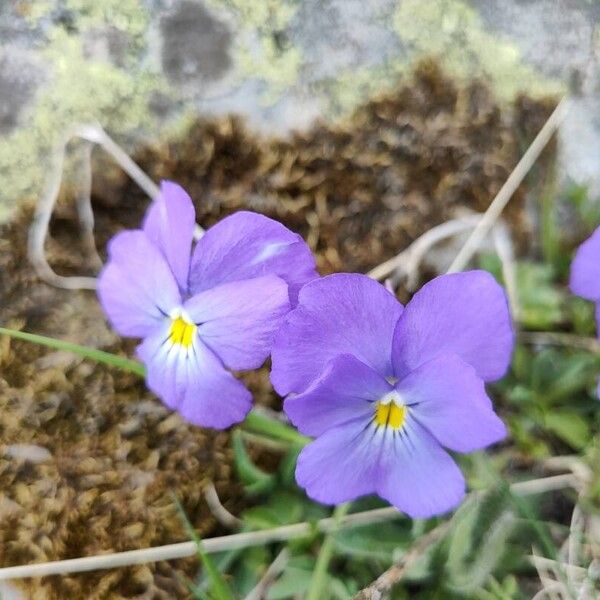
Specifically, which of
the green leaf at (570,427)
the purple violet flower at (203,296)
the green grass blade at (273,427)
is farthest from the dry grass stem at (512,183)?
the purple violet flower at (203,296)

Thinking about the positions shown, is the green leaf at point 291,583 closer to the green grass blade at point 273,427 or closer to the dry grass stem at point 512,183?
the green grass blade at point 273,427

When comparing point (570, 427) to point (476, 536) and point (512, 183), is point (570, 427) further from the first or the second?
point (512, 183)

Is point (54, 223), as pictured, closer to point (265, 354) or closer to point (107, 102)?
point (107, 102)

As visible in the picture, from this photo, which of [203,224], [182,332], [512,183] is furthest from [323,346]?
[512,183]

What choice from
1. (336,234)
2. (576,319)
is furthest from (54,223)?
(576,319)

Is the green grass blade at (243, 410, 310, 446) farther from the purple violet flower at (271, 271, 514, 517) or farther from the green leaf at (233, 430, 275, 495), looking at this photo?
the purple violet flower at (271, 271, 514, 517)

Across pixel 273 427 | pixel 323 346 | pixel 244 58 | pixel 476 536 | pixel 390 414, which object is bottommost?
pixel 476 536

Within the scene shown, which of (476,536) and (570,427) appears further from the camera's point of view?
(570,427)
